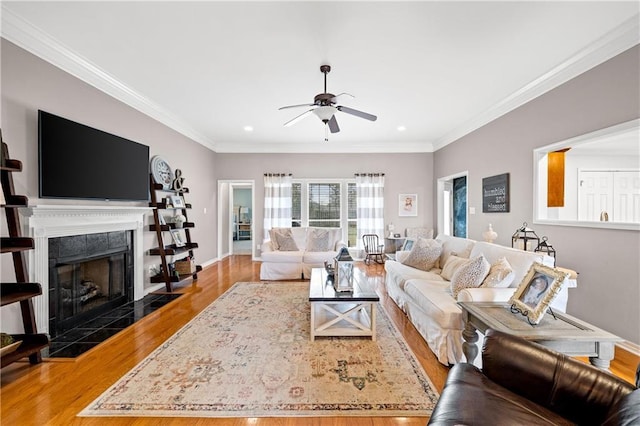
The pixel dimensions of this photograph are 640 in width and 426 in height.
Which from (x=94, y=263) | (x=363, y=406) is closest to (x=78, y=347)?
(x=94, y=263)

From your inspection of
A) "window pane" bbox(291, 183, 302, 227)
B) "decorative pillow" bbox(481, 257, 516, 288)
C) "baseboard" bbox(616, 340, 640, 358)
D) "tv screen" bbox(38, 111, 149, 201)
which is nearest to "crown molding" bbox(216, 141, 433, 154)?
"window pane" bbox(291, 183, 302, 227)

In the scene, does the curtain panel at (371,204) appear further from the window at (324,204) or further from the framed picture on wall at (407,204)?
the framed picture on wall at (407,204)

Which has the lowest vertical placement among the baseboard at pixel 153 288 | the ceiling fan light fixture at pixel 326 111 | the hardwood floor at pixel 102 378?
the hardwood floor at pixel 102 378

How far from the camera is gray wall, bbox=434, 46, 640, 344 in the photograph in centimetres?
248

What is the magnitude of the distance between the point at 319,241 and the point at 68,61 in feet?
13.8

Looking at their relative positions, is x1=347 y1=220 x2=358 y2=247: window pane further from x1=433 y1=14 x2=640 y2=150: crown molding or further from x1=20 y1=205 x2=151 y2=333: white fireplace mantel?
x1=20 y1=205 x2=151 y2=333: white fireplace mantel

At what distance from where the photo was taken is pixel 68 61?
283 cm

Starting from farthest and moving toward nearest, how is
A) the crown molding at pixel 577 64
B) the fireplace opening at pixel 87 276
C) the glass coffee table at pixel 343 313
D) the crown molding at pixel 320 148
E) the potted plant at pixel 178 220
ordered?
1. the crown molding at pixel 320 148
2. the potted plant at pixel 178 220
3. the fireplace opening at pixel 87 276
4. the glass coffee table at pixel 343 313
5. the crown molding at pixel 577 64

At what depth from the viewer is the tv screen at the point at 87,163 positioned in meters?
2.68

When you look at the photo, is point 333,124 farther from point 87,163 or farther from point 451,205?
point 451,205

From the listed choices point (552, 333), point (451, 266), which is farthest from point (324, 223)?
point (552, 333)

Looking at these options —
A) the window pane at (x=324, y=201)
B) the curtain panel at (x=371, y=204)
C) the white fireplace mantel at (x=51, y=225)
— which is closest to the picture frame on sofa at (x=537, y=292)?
the white fireplace mantel at (x=51, y=225)

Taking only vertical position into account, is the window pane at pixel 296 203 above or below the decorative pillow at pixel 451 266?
above

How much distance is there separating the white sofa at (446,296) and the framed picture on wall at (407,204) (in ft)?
10.8
